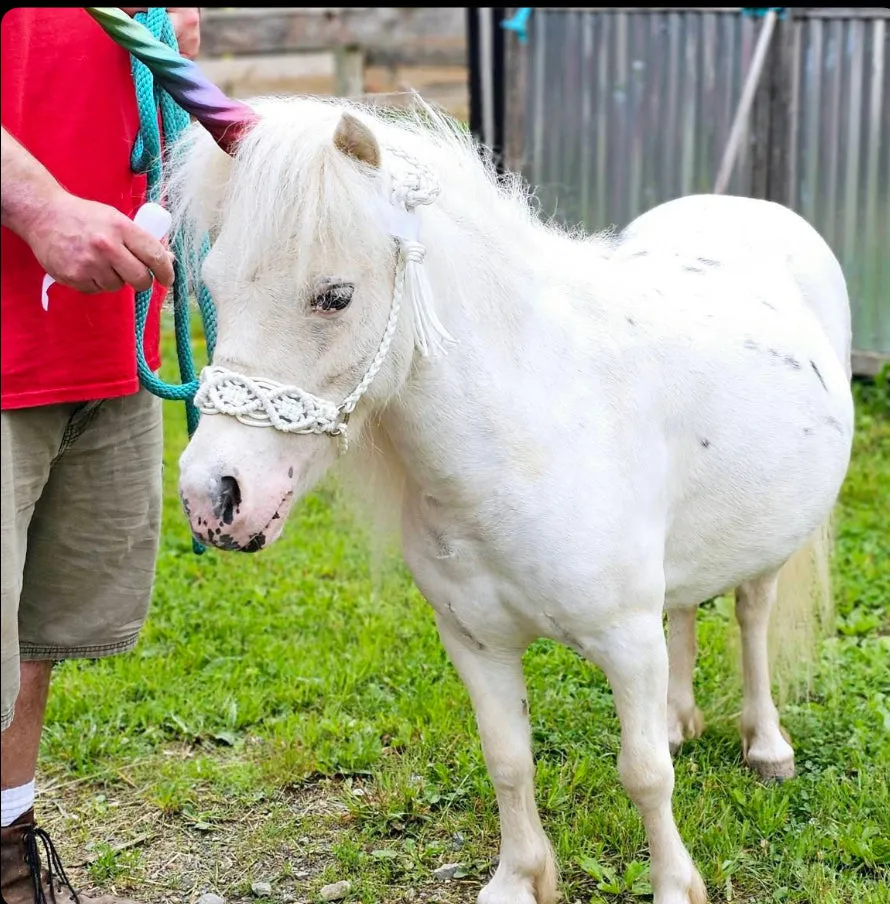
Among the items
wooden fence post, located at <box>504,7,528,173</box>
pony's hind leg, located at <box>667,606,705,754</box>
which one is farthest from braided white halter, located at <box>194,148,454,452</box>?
wooden fence post, located at <box>504,7,528,173</box>

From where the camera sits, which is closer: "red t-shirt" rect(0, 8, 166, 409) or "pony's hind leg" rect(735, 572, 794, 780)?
"red t-shirt" rect(0, 8, 166, 409)

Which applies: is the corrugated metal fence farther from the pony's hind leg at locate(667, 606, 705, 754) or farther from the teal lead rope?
the teal lead rope

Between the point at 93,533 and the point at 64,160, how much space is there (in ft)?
2.46

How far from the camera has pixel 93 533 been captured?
2393 mm

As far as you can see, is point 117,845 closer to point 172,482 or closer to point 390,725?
point 390,725

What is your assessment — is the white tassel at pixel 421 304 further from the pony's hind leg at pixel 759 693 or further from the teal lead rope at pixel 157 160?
the pony's hind leg at pixel 759 693

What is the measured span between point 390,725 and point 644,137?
4.39 metres

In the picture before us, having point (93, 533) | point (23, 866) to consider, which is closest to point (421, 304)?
point (93, 533)

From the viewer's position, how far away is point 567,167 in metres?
6.98

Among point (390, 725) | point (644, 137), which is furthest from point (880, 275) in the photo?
point (390, 725)

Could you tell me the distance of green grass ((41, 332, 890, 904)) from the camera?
2715 millimetres

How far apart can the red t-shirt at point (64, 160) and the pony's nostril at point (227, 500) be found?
48 cm

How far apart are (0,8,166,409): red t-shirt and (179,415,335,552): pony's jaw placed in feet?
1.29

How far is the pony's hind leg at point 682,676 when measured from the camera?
3186 millimetres
